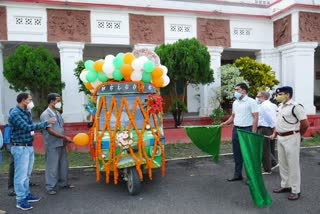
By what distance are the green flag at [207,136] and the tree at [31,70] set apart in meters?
5.36

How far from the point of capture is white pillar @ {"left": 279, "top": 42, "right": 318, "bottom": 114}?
38.9ft

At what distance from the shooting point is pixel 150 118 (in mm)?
5441

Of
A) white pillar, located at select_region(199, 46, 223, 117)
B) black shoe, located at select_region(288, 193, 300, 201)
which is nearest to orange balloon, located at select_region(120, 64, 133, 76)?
black shoe, located at select_region(288, 193, 300, 201)

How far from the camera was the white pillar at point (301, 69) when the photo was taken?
38.9 feet

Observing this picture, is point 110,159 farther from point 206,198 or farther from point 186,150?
point 186,150

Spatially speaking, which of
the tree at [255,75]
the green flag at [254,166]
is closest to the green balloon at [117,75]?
the green flag at [254,166]

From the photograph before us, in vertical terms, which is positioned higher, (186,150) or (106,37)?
(106,37)

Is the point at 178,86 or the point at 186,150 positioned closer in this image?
the point at 186,150

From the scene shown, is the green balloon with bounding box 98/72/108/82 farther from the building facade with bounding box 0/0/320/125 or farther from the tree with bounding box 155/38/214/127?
the building facade with bounding box 0/0/320/125

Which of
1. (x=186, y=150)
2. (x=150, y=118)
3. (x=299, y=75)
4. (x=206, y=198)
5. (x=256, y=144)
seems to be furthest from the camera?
(x=299, y=75)

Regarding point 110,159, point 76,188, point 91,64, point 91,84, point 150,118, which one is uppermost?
point 91,64

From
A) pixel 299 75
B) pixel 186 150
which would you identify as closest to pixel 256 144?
pixel 186 150

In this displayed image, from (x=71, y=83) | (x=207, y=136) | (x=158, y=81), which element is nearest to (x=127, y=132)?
(x=158, y=81)

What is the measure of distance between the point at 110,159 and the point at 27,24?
298 inches
